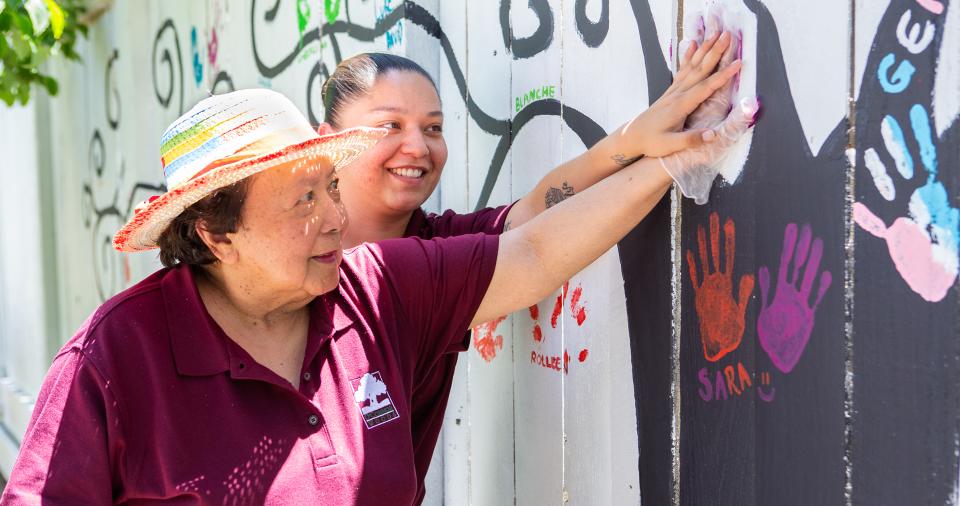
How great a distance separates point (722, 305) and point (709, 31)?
1.56 feet

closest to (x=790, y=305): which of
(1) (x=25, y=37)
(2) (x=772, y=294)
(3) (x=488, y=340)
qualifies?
(2) (x=772, y=294)

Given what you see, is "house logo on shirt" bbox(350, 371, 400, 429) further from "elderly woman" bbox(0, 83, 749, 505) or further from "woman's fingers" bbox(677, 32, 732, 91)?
"woman's fingers" bbox(677, 32, 732, 91)

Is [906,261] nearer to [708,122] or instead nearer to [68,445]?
[708,122]

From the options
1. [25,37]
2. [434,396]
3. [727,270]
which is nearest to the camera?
Result: [727,270]

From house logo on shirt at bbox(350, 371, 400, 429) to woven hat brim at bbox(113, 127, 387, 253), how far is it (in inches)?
16.8

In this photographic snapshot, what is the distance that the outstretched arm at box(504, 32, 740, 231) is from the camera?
1.63m

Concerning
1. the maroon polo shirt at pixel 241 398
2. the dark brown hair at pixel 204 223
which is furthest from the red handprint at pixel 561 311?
the dark brown hair at pixel 204 223

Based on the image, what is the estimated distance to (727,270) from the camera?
161 centimetres

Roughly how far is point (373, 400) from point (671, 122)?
0.76m

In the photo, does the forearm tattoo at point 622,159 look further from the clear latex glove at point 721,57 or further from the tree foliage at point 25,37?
the tree foliage at point 25,37

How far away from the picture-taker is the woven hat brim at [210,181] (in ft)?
5.53

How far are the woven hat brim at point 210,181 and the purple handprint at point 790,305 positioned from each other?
81 cm

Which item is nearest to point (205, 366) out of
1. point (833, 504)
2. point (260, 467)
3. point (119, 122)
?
point (260, 467)

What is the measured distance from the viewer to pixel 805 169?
1.42m
